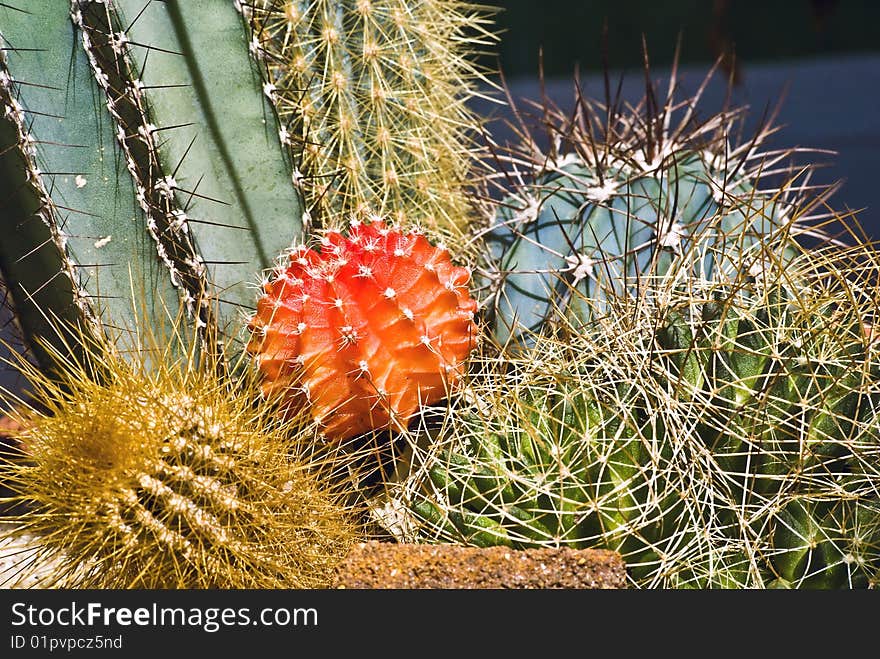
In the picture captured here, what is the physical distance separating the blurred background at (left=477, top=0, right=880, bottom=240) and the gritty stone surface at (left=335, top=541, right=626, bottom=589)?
371 cm

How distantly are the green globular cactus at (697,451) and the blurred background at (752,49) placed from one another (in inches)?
135

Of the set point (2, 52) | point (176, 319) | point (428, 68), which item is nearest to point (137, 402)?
point (176, 319)

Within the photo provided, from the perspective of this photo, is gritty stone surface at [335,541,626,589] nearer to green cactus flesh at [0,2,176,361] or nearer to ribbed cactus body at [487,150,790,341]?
ribbed cactus body at [487,150,790,341]

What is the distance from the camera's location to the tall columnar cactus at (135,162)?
1380mm

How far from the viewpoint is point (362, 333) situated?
4.53 ft

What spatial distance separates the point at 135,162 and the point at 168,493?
584mm

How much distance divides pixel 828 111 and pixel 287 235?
4.23 meters

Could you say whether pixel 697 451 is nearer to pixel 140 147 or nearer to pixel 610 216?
pixel 610 216

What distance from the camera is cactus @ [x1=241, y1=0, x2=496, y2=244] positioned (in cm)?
166

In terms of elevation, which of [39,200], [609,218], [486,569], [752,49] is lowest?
[486,569]

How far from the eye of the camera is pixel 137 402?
3.93ft

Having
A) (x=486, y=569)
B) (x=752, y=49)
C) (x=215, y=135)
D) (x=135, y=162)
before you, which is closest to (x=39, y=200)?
(x=135, y=162)

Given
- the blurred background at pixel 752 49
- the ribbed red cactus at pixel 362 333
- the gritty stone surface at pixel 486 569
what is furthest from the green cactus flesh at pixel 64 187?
the blurred background at pixel 752 49

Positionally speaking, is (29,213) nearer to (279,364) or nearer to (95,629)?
(279,364)
